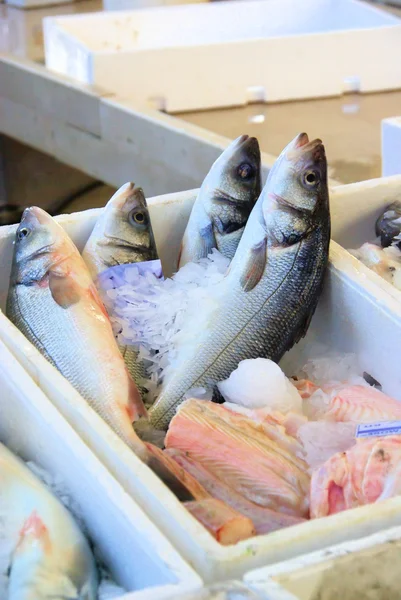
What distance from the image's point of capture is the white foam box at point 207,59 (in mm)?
3506

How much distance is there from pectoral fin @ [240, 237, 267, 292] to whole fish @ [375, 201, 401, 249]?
1.27ft

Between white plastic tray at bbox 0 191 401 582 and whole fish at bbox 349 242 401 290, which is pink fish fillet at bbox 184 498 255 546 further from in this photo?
whole fish at bbox 349 242 401 290

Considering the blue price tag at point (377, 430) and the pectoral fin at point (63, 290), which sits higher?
the pectoral fin at point (63, 290)

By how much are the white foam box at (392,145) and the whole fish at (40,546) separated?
1444 millimetres

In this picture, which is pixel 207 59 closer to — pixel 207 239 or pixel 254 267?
pixel 207 239

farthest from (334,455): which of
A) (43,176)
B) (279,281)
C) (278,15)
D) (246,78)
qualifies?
(43,176)

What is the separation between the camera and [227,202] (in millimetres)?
1604

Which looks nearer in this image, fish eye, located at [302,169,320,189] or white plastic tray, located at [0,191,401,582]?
white plastic tray, located at [0,191,401,582]

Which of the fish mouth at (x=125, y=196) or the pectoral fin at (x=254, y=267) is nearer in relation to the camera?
the pectoral fin at (x=254, y=267)

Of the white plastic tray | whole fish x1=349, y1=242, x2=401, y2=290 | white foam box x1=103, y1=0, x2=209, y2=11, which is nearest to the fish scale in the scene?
the white plastic tray

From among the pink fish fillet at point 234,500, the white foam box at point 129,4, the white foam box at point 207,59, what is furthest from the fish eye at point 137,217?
the white foam box at point 129,4

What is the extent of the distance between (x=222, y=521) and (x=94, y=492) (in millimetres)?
152

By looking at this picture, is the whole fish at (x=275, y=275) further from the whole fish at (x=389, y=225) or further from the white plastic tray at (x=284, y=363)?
the whole fish at (x=389, y=225)

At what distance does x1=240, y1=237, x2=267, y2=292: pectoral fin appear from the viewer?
1429mm
